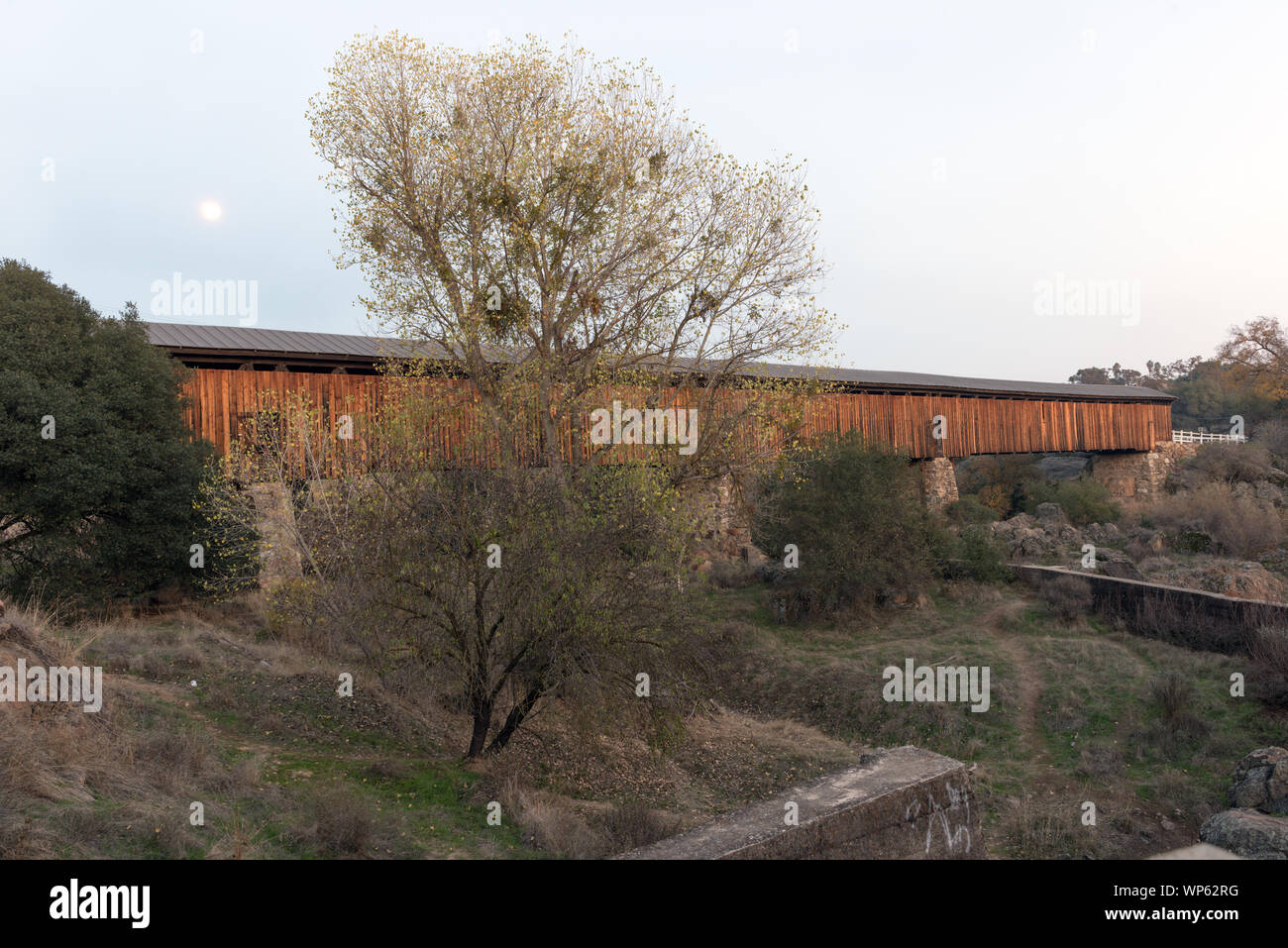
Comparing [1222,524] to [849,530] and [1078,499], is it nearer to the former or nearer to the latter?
[1078,499]

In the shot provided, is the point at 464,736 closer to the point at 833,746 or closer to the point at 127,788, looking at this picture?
the point at 127,788

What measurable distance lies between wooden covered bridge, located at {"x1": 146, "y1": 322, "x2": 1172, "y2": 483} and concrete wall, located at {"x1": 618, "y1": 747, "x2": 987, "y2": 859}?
36.8 ft

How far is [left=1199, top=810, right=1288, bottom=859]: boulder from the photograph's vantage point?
265 inches

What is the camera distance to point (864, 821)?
5.91 meters

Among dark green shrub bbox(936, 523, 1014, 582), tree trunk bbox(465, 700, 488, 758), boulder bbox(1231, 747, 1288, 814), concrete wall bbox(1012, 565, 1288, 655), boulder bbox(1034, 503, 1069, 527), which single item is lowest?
boulder bbox(1231, 747, 1288, 814)

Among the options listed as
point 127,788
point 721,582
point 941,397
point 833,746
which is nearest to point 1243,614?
point 833,746

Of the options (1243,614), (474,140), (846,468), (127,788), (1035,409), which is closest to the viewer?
(127,788)

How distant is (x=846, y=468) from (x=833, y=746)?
805 centimetres

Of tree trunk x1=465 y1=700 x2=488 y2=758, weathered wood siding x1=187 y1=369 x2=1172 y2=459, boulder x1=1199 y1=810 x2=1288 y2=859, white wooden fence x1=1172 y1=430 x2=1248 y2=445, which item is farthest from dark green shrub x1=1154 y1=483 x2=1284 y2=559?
tree trunk x1=465 y1=700 x2=488 y2=758

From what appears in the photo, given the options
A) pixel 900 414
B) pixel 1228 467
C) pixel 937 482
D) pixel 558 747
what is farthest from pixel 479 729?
pixel 1228 467

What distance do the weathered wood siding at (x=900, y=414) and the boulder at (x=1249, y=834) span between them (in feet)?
37.8

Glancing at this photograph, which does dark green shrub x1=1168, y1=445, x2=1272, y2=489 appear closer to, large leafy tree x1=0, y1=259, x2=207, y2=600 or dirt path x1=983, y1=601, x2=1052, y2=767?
dirt path x1=983, y1=601, x2=1052, y2=767
